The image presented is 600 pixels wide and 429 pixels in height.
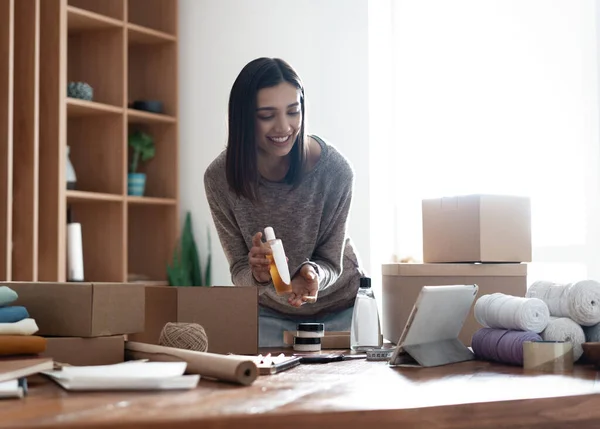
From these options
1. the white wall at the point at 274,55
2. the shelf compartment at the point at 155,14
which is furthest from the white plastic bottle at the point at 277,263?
the shelf compartment at the point at 155,14

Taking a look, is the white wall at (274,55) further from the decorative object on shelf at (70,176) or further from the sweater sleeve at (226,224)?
the sweater sleeve at (226,224)

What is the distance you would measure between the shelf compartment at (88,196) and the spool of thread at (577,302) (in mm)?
2883

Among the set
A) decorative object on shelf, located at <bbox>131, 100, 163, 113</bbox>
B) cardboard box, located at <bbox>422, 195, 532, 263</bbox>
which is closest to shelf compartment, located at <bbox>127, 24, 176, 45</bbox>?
decorative object on shelf, located at <bbox>131, 100, 163, 113</bbox>

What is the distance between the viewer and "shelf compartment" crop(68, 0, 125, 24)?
166 inches

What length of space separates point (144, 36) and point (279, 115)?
2.38m

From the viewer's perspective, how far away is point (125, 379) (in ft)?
3.08

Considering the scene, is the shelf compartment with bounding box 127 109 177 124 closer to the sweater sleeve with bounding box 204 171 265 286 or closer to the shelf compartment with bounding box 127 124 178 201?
the shelf compartment with bounding box 127 124 178 201

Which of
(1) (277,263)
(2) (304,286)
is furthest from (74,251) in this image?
(1) (277,263)

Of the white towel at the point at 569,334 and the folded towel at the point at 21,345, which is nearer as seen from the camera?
the folded towel at the point at 21,345

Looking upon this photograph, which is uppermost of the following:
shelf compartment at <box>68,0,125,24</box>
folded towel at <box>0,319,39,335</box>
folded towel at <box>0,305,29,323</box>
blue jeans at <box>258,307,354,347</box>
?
shelf compartment at <box>68,0,125,24</box>

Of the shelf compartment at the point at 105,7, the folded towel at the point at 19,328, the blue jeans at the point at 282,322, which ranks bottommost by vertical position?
the blue jeans at the point at 282,322

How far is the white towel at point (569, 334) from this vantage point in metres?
1.34

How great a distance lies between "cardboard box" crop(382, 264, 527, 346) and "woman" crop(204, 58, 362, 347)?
24 centimetres

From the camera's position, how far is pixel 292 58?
4082 mm
